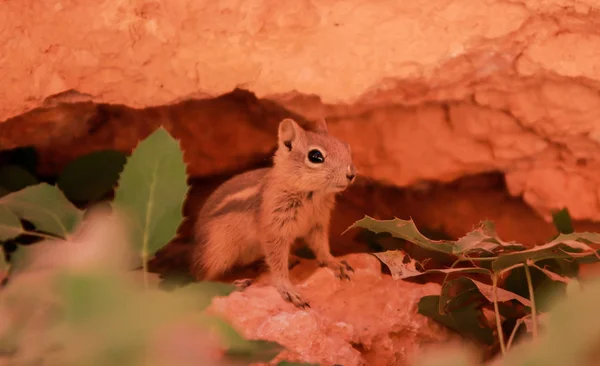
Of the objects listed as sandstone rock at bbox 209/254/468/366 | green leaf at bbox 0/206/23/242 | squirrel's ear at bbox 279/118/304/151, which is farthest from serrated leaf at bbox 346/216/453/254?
squirrel's ear at bbox 279/118/304/151

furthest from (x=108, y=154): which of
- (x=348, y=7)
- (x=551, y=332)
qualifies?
(x=551, y=332)

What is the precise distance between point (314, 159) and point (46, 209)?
62.7 inches

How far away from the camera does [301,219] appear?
3.12 meters

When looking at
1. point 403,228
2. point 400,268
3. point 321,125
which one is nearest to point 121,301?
point 403,228

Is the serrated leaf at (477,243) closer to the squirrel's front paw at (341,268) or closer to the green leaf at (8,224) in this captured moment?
the squirrel's front paw at (341,268)

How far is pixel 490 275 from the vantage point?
1912mm

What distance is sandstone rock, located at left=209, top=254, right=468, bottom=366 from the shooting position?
2.25 m

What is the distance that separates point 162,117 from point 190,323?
112 inches

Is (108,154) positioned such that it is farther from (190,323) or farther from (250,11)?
(190,323)

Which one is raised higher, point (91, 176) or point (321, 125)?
point (321, 125)

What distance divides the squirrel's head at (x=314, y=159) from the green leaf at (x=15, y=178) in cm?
125

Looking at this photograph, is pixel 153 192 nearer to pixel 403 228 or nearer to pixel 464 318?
pixel 403 228

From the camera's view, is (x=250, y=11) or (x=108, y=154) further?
(x=108, y=154)

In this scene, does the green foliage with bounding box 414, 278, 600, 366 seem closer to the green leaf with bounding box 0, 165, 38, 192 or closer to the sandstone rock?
the sandstone rock
